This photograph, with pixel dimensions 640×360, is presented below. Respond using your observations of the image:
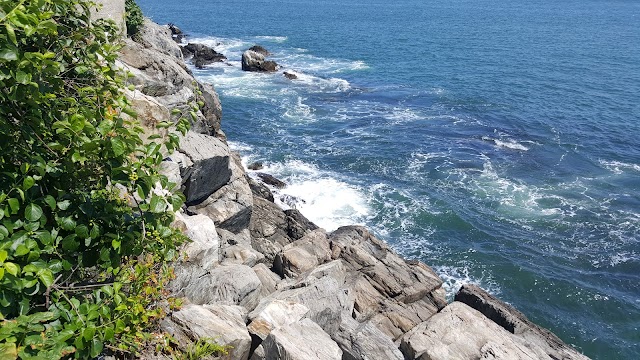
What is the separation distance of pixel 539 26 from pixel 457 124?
75.3 meters

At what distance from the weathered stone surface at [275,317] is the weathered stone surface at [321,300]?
0.93ft

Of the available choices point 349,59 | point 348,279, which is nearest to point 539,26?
point 349,59

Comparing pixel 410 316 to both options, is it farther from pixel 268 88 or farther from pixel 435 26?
pixel 435 26

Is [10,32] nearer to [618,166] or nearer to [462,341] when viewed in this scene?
[462,341]

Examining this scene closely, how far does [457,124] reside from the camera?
50.8 meters

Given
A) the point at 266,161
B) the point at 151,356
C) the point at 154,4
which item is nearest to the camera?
the point at 151,356

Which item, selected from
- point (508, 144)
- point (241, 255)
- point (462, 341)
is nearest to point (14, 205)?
point (241, 255)

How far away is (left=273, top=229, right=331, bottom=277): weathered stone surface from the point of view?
20062mm

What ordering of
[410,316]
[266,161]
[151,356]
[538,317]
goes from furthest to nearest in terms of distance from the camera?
[266,161] → [538,317] → [410,316] → [151,356]

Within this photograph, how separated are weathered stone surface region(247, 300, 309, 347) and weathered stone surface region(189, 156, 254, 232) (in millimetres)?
9244

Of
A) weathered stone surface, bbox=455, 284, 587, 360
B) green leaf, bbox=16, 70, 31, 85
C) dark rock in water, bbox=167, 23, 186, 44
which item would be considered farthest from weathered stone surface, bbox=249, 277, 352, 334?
dark rock in water, bbox=167, 23, 186, 44

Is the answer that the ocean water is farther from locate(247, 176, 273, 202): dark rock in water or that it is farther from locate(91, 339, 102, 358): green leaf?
locate(91, 339, 102, 358): green leaf

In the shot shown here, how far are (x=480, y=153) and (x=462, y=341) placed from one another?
2947 centimetres

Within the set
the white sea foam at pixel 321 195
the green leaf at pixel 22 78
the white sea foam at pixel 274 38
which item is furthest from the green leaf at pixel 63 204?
the white sea foam at pixel 274 38
